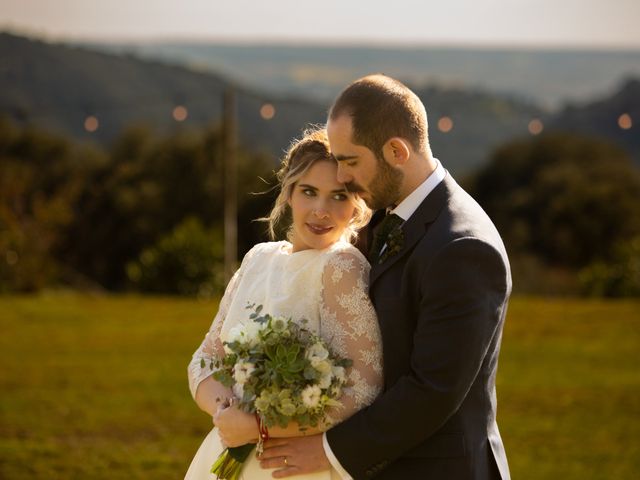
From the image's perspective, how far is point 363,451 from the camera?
9.74 feet

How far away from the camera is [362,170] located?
10.0 ft

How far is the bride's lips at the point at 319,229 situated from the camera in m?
3.30

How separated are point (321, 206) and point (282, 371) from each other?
617 mm

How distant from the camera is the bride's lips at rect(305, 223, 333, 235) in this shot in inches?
130

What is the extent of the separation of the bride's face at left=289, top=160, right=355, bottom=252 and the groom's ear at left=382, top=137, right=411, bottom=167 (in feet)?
0.95

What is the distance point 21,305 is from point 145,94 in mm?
9205

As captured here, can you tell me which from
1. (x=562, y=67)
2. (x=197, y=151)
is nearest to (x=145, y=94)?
(x=197, y=151)

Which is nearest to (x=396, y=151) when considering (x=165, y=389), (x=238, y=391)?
(x=238, y=391)

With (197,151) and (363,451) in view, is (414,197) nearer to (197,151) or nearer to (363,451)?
(363,451)

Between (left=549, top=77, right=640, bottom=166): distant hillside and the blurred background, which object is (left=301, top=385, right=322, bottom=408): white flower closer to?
the blurred background

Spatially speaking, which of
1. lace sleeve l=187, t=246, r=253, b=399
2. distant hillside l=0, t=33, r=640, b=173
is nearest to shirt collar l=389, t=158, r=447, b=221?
lace sleeve l=187, t=246, r=253, b=399

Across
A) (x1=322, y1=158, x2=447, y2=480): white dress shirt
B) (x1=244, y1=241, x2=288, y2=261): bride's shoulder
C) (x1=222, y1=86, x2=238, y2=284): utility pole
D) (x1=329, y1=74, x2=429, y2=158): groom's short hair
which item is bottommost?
(x1=222, y1=86, x2=238, y2=284): utility pole

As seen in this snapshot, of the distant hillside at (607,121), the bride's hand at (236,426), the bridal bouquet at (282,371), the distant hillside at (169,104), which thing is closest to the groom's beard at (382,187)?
the bridal bouquet at (282,371)

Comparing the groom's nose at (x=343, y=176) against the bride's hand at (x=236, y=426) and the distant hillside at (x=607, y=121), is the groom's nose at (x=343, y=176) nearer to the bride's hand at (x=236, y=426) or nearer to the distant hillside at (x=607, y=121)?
the bride's hand at (x=236, y=426)
